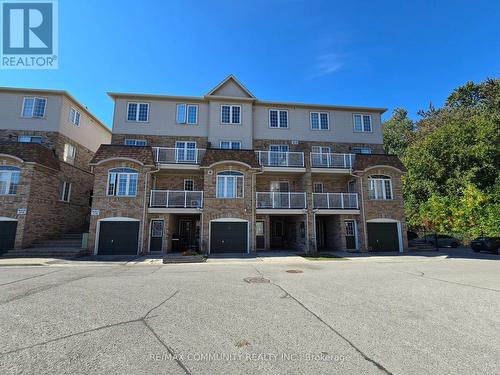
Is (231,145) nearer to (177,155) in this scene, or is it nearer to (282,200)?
(177,155)

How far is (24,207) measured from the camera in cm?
1648

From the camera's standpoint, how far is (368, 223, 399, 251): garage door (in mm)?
19141

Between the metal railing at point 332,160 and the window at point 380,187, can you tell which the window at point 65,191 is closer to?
the metal railing at point 332,160

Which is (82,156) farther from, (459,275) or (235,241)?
(459,275)

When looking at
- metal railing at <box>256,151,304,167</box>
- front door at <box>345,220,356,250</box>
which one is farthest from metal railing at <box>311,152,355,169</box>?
front door at <box>345,220,356,250</box>

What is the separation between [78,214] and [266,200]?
51.0ft

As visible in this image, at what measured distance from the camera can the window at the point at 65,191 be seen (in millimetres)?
19503

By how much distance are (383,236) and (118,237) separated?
19.0 meters

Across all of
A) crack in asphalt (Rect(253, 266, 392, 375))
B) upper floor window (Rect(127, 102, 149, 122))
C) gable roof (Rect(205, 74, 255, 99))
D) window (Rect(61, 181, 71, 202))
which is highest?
gable roof (Rect(205, 74, 255, 99))

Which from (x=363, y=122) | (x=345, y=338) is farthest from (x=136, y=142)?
(x=345, y=338)

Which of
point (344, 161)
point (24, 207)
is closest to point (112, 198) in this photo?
point (24, 207)

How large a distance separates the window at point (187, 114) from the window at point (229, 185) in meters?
5.73

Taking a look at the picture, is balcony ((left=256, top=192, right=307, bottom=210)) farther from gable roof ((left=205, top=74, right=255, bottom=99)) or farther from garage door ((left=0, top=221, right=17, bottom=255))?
garage door ((left=0, top=221, right=17, bottom=255))

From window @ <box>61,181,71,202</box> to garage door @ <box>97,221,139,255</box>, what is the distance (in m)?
5.44
